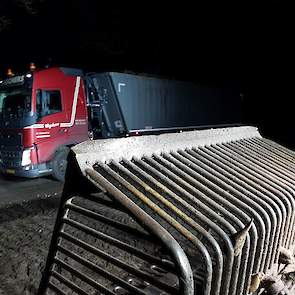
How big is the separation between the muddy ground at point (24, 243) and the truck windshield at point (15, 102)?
2789mm

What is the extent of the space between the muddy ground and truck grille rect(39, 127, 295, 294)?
1779mm

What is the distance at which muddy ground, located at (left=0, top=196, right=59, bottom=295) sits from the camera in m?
3.77

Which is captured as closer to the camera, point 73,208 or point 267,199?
point 73,208

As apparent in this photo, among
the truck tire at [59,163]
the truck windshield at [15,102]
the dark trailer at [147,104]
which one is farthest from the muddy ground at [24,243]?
the dark trailer at [147,104]

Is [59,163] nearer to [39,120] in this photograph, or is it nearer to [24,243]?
[39,120]

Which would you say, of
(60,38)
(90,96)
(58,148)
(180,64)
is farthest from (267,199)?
(60,38)

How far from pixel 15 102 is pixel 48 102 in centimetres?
97

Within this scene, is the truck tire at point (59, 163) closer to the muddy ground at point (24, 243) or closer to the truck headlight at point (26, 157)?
the truck headlight at point (26, 157)

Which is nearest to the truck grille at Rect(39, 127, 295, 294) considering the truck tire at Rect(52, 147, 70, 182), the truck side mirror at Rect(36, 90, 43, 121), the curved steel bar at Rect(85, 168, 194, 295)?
the curved steel bar at Rect(85, 168, 194, 295)

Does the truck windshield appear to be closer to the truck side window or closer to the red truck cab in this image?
the red truck cab

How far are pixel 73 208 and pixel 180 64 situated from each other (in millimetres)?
17159

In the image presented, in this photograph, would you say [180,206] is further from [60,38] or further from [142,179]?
[60,38]

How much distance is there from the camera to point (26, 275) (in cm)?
391

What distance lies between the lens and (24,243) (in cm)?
484
